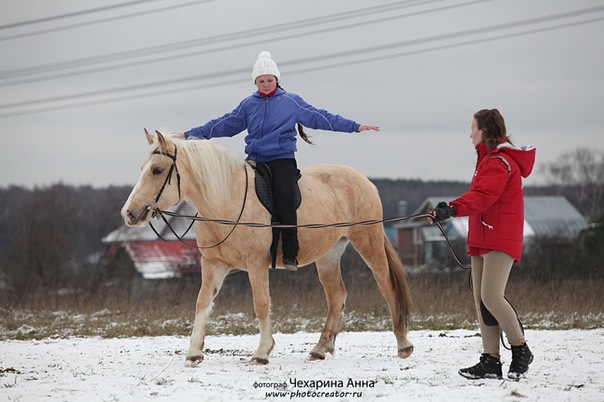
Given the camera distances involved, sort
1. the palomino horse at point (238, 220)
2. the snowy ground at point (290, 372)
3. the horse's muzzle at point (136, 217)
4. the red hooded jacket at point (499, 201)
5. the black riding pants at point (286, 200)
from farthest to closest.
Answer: the black riding pants at point (286, 200) < the palomino horse at point (238, 220) < the horse's muzzle at point (136, 217) < the red hooded jacket at point (499, 201) < the snowy ground at point (290, 372)

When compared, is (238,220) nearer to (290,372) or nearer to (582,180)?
(290,372)

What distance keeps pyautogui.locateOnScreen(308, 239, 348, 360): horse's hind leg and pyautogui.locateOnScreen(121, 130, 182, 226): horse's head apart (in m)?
2.22

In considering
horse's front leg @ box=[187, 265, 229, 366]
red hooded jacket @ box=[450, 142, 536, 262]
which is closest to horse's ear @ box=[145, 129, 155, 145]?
horse's front leg @ box=[187, 265, 229, 366]

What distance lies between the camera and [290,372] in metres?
7.29

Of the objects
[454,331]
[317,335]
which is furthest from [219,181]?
[454,331]

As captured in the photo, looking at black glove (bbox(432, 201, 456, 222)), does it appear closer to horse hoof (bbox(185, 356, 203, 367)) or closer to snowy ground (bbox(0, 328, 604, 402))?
snowy ground (bbox(0, 328, 604, 402))

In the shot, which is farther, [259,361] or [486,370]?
[259,361]

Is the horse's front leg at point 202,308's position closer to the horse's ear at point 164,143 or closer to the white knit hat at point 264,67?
the horse's ear at point 164,143

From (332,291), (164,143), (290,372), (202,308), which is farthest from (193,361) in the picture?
(164,143)

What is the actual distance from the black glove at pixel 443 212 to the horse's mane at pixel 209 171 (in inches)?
88.7

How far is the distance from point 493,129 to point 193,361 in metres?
3.72

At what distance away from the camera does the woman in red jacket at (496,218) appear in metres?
6.54

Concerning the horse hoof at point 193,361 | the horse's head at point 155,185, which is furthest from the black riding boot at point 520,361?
the horse's head at point 155,185

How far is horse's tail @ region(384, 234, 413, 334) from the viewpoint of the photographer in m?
8.56
